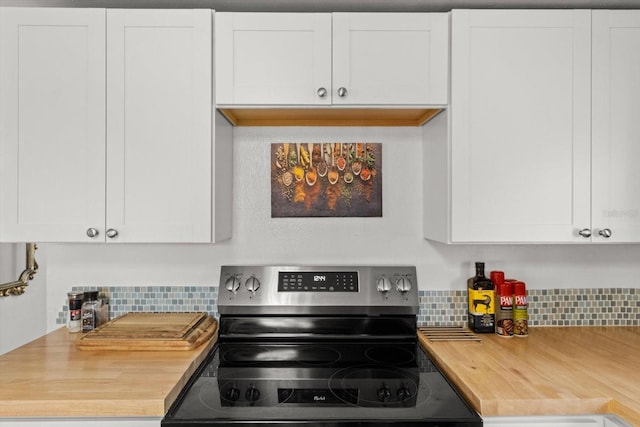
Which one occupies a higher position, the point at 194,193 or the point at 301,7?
the point at 301,7

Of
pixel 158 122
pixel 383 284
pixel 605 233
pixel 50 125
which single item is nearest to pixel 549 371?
pixel 605 233

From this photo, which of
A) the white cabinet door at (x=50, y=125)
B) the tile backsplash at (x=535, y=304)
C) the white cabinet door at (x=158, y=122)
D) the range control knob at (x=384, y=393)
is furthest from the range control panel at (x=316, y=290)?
the white cabinet door at (x=50, y=125)

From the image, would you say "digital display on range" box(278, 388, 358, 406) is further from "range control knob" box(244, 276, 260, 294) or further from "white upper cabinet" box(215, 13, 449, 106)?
"white upper cabinet" box(215, 13, 449, 106)

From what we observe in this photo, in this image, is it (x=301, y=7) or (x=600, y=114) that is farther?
(x=301, y=7)

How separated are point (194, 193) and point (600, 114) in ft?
4.87

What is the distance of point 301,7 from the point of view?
180cm

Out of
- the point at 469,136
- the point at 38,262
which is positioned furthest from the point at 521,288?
the point at 38,262

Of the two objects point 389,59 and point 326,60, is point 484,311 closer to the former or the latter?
point 389,59

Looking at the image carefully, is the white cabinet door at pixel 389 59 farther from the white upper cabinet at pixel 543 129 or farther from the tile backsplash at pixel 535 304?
the tile backsplash at pixel 535 304

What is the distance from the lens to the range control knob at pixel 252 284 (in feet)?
6.25

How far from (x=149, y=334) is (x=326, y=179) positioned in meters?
0.93

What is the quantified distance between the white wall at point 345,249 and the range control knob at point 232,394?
692 millimetres

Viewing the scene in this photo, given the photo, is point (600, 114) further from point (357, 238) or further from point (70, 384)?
point (70, 384)

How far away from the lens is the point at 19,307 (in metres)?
1.84
